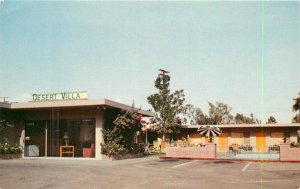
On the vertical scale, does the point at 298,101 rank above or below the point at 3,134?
above

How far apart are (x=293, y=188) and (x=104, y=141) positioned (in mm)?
13866

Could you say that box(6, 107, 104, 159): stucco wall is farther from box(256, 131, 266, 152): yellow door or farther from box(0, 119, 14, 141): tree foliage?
box(256, 131, 266, 152): yellow door

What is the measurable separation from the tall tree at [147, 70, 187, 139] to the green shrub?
50.8ft

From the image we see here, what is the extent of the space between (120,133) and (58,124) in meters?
4.76

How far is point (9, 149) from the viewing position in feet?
74.7

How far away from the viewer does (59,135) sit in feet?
79.8

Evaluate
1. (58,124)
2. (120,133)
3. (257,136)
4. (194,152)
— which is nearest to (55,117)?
(58,124)

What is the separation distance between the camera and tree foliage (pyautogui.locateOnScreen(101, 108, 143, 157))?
21.9 metres

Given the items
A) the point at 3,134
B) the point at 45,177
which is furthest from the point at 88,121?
the point at 45,177

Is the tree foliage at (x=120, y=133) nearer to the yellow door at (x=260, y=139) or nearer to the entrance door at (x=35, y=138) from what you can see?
the entrance door at (x=35, y=138)

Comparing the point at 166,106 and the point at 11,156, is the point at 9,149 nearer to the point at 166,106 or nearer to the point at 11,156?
the point at 11,156

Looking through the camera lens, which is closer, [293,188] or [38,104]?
[293,188]

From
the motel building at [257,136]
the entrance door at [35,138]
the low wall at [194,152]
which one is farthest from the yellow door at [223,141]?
the entrance door at [35,138]

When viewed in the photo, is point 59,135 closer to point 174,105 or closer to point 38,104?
point 38,104
